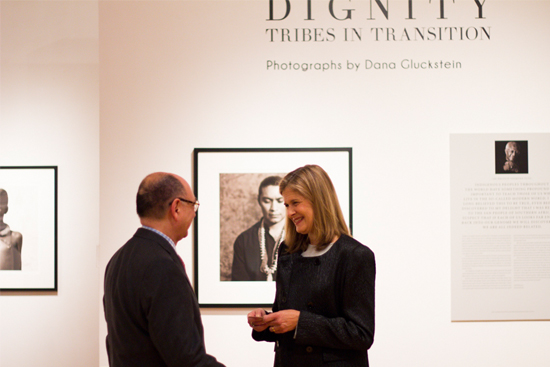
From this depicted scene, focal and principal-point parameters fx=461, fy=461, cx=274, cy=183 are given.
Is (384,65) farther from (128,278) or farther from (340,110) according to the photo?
(128,278)

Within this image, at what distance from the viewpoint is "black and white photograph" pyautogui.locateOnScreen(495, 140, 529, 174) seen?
3170 mm

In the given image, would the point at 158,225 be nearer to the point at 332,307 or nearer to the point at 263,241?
the point at 332,307

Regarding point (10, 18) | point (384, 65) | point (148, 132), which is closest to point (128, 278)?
point (148, 132)

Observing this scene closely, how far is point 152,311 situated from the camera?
164 centimetres

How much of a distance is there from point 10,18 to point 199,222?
2.81 metres

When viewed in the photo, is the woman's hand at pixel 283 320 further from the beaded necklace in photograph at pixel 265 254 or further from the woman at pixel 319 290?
the beaded necklace in photograph at pixel 265 254

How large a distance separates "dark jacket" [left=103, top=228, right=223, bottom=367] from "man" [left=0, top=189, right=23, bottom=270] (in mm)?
2735

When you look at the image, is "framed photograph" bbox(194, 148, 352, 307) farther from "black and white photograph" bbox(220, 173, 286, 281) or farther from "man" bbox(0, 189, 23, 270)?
"man" bbox(0, 189, 23, 270)

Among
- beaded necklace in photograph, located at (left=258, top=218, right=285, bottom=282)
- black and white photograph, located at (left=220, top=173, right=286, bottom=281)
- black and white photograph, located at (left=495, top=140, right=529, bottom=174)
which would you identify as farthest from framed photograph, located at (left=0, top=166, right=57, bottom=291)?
black and white photograph, located at (left=495, top=140, right=529, bottom=174)

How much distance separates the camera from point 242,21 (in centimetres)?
321

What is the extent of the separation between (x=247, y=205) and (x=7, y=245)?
2.32 m

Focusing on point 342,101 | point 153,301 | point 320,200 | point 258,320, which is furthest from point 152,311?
point 342,101

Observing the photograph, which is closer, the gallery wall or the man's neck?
the man's neck

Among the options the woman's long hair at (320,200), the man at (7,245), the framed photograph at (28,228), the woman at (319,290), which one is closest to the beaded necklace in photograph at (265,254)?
the woman at (319,290)
